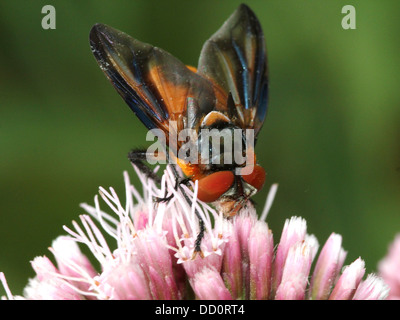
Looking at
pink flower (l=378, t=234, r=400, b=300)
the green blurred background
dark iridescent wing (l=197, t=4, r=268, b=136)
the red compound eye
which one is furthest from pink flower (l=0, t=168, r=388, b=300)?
the green blurred background

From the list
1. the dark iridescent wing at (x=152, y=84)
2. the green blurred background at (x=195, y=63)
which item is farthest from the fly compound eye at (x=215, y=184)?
the green blurred background at (x=195, y=63)

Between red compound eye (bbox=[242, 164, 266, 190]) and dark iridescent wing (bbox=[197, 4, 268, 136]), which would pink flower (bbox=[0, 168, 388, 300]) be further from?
dark iridescent wing (bbox=[197, 4, 268, 136])

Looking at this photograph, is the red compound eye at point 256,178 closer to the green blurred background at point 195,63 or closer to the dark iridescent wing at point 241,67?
the dark iridescent wing at point 241,67

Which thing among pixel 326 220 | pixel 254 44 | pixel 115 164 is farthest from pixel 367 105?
pixel 115 164

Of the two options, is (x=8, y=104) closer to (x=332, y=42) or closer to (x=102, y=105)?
(x=102, y=105)

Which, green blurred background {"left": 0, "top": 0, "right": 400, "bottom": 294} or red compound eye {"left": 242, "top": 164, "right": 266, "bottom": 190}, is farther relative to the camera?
green blurred background {"left": 0, "top": 0, "right": 400, "bottom": 294}
